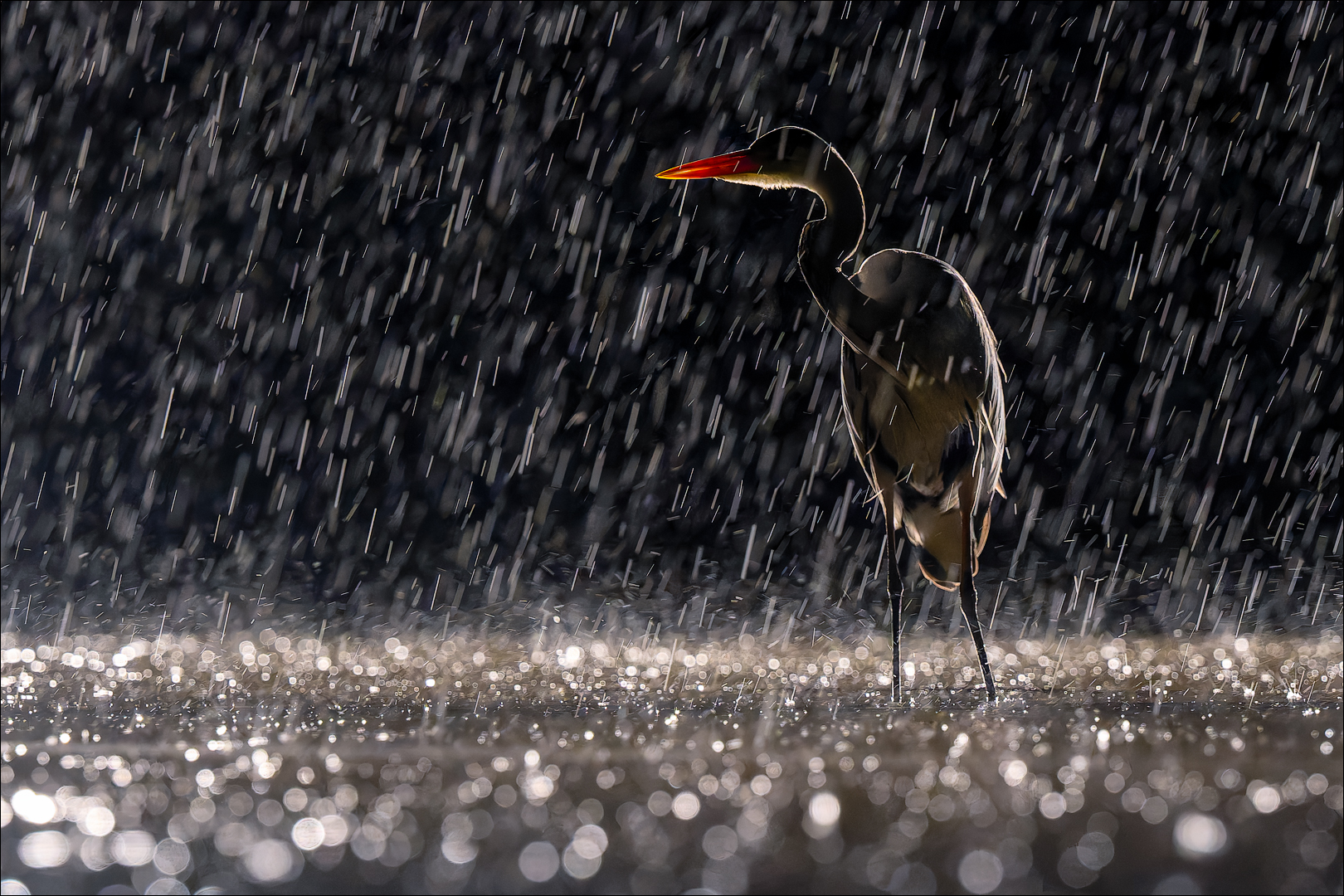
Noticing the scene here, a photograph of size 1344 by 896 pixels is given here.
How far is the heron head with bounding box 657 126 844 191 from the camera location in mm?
3391

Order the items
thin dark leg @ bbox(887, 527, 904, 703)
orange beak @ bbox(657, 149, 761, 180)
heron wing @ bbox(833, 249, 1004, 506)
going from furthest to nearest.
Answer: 1. orange beak @ bbox(657, 149, 761, 180)
2. heron wing @ bbox(833, 249, 1004, 506)
3. thin dark leg @ bbox(887, 527, 904, 703)

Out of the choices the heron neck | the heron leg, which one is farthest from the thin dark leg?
the heron neck

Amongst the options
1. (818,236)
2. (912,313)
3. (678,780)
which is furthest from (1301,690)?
(678,780)

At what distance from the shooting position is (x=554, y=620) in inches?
167

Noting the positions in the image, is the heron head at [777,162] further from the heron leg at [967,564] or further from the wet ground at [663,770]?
the wet ground at [663,770]

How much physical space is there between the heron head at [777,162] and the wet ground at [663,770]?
1.53m

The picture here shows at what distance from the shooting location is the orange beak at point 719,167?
337 centimetres

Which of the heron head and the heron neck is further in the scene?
the heron head

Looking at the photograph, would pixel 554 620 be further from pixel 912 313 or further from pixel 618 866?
pixel 618 866

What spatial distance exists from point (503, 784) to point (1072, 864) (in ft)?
3.20

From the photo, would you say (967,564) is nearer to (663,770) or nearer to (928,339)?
(928,339)

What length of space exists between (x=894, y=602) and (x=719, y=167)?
142 cm

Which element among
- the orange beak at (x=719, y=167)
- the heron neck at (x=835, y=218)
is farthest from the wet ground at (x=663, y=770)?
the orange beak at (x=719, y=167)

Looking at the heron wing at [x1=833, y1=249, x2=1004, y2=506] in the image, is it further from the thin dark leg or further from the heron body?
the thin dark leg
